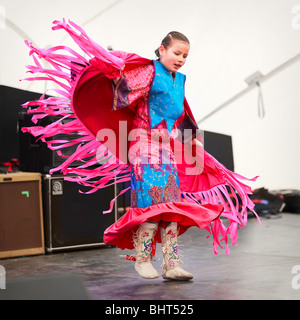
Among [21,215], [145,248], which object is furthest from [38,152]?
[145,248]

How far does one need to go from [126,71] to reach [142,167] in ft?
1.49

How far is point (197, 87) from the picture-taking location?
5.57 metres

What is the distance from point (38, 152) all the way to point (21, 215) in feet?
1.53

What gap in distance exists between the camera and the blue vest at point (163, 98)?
2615 mm

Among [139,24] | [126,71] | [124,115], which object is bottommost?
[124,115]

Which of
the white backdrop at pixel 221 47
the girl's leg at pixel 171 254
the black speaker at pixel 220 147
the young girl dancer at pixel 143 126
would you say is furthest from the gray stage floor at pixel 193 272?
the white backdrop at pixel 221 47

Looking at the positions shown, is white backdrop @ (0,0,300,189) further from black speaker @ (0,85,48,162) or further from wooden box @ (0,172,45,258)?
wooden box @ (0,172,45,258)

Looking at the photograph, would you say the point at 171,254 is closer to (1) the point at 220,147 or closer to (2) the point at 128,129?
(2) the point at 128,129

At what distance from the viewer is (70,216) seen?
3.95 metres

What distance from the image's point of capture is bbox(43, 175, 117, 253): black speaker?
390cm

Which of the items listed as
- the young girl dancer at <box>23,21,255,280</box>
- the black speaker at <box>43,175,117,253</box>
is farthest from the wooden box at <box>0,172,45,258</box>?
the young girl dancer at <box>23,21,255,280</box>

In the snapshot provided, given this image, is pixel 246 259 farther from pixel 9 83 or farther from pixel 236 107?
pixel 236 107
